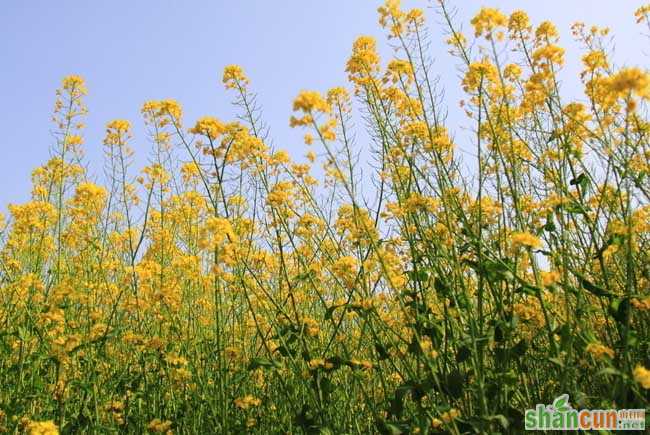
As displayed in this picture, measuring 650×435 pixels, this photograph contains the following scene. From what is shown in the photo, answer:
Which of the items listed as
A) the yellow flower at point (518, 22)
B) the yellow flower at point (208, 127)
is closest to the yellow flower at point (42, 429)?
the yellow flower at point (208, 127)

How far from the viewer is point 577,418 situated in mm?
1955

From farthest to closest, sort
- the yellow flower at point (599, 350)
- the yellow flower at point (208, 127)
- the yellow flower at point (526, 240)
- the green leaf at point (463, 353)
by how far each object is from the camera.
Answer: the yellow flower at point (208, 127), the green leaf at point (463, 353), the yellow flower at point (526, 240), the yellow flower at point (599, 350)

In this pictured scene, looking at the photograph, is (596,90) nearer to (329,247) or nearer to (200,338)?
(329,247)

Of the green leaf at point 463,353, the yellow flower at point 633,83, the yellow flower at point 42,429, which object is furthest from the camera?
the green leaf at point 463,353

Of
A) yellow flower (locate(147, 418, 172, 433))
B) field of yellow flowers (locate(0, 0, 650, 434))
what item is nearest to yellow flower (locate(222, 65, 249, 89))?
field of yellow flowers (locate(0, 0, 650, 434))

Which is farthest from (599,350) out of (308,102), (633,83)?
(308,102)

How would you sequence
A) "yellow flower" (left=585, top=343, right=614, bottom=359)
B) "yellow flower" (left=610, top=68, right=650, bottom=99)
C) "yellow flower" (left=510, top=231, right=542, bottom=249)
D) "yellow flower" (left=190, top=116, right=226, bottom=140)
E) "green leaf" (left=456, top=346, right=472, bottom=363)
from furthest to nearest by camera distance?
"yellow flower" (left=190, top=116, right=226, bottom=140) < "green leaf" (left=456, top=346, right=472, bottom=363) < "yellow flower" (left=510, top=231, right=542, bottom=249) < "yellow flower" (left=585, top=343, right=614, bottom=359) < "yellow flower" (left=610, top=68, right=650, bottom=99)

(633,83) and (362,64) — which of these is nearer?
(633,83)

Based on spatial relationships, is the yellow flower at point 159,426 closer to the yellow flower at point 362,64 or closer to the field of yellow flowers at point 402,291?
the field of yellow flowers at point 402,291

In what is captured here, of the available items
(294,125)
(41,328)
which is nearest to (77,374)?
(41,328)

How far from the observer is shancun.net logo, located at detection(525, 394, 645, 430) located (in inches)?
74.4

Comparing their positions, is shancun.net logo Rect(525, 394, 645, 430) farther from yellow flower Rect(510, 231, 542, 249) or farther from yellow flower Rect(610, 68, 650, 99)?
yellow flower Rect(610, 68, 650, 99)

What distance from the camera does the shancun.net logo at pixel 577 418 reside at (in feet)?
6.20

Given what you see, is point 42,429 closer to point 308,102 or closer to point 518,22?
point 308,102
